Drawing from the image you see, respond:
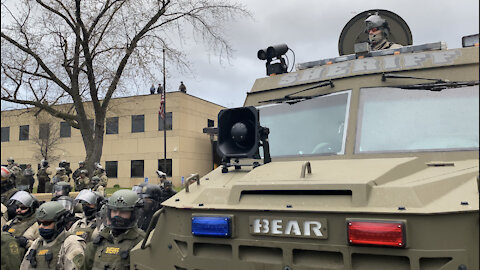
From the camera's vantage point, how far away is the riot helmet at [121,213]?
4379mm

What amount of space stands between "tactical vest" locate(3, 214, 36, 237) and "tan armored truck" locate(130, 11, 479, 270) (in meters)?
3.21

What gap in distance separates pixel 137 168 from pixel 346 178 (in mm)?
32558

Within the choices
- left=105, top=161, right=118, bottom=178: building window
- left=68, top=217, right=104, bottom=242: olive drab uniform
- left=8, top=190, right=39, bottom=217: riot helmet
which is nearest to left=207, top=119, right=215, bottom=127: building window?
left=105, top=161, right=118, bottom=178: building window

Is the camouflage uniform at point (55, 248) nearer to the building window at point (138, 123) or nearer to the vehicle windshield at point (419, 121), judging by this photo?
the vehicle windshield at point (419, 121)

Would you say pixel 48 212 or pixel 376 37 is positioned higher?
pixel 376 37

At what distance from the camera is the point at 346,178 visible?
117 inches

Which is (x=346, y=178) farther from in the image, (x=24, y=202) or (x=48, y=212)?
(x=24, y=202)

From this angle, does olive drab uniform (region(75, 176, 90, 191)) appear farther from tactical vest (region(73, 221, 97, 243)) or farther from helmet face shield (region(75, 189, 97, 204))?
tactical vest (region(73, 221, 97, 243))

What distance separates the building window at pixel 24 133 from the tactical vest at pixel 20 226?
1393 inches

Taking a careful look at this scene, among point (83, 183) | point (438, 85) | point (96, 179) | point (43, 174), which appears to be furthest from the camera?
point (43, 174)

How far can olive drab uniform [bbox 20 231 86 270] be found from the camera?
455 cm

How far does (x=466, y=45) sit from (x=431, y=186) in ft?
7.61

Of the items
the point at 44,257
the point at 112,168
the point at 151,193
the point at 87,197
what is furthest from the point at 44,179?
the point at 112,168

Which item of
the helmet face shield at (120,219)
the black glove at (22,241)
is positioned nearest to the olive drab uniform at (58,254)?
the helmet face shield at (120,219)
